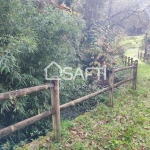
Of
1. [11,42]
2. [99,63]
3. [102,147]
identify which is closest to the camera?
[11,42]

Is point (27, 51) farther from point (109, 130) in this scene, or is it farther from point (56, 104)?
point (109, 130)

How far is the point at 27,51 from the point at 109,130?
1.93 meters

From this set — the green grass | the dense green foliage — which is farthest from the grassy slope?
the green grass

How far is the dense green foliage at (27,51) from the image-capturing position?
7.97ft

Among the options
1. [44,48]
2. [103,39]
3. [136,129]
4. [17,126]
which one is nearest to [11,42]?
[44,48]

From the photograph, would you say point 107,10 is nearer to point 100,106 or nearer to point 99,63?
point 99,63

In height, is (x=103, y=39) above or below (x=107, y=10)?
below

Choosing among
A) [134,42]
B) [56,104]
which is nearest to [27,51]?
[56,104]

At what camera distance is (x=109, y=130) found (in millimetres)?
2910

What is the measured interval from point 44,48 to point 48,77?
56 centimetres

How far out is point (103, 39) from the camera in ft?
20.5

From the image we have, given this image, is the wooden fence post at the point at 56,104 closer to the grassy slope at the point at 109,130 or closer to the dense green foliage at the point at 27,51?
the grassy slope at the point at 109,130

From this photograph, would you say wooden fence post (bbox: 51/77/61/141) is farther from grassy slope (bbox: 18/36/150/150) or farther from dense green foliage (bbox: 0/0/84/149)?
dense green foliage (bbox: 0/0/84/149)

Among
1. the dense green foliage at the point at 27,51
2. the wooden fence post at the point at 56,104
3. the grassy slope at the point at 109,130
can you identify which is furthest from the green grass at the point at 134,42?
the wooden fence post at the point at 56,104
